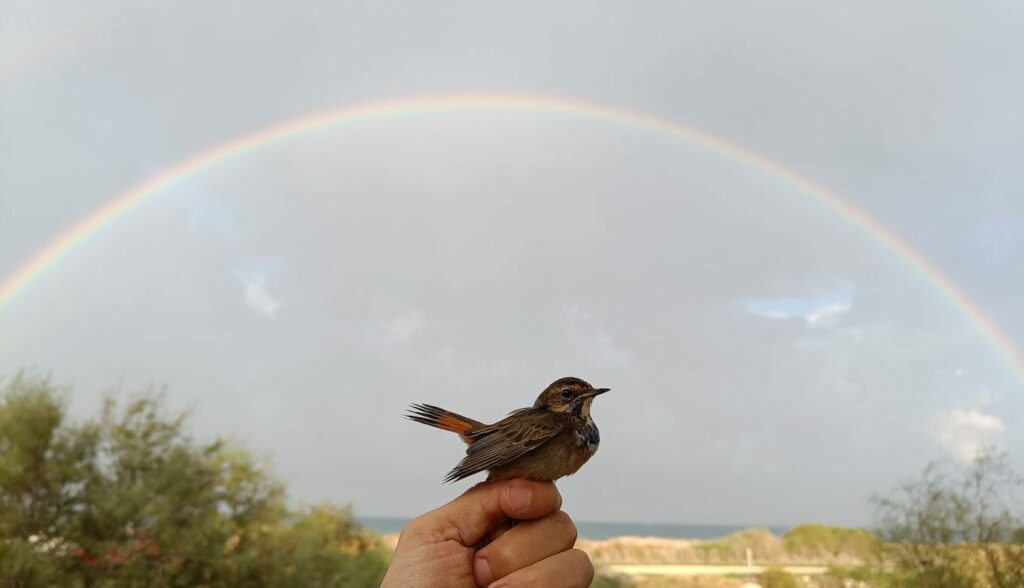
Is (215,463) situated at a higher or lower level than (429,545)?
higher

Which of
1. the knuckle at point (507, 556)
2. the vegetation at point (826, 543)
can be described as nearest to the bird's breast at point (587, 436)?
the knuckle at point (507, 556)

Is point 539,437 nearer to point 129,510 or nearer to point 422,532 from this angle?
point 422,532

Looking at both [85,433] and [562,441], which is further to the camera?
[85,433]

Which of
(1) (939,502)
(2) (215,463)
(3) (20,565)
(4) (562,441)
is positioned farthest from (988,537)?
(3) (20,565)

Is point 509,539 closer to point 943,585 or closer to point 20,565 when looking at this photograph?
point 20,565

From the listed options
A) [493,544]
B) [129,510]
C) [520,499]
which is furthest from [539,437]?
[129,510]

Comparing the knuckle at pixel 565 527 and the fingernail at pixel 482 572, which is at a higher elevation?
the knuckle at pixel 565 527

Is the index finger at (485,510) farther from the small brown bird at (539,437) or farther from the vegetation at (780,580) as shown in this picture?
the vegetation at (780,580)
